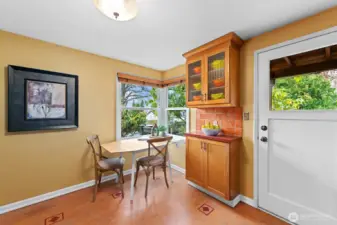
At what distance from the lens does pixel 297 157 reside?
5.46 feet

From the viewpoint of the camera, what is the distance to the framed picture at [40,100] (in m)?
1.91

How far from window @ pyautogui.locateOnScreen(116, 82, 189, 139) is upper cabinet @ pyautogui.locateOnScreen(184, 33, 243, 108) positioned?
0.83 meters

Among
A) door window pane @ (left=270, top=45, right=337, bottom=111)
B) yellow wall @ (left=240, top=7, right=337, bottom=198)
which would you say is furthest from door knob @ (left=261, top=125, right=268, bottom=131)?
door window pane @ (left=270, top=45, right=337, bottom=111)

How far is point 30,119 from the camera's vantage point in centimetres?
201

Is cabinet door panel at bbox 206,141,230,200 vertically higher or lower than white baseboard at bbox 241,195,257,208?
higher

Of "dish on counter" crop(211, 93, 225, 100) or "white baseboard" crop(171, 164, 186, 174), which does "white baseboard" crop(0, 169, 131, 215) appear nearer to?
"white baseboard" crop(171, 164, 186, 174)

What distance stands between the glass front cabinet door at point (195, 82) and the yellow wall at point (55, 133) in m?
1.30

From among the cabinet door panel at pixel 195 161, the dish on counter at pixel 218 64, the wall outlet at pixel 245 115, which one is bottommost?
the cabinet door panel at pixel 195 161

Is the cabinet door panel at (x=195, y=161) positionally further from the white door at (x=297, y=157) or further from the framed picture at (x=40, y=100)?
the framed picture at (x=40, y=100)

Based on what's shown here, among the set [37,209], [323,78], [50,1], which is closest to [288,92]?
[323,78]

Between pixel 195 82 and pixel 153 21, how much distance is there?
1134mm

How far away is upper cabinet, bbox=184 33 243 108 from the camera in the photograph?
6.49 ft

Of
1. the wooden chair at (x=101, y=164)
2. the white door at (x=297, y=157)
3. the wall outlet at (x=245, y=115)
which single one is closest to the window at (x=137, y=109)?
the wooden chair at (x=101, y=164)

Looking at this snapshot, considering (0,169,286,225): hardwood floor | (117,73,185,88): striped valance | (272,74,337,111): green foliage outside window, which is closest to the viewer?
(272,74,337,111): green foliage outside window
